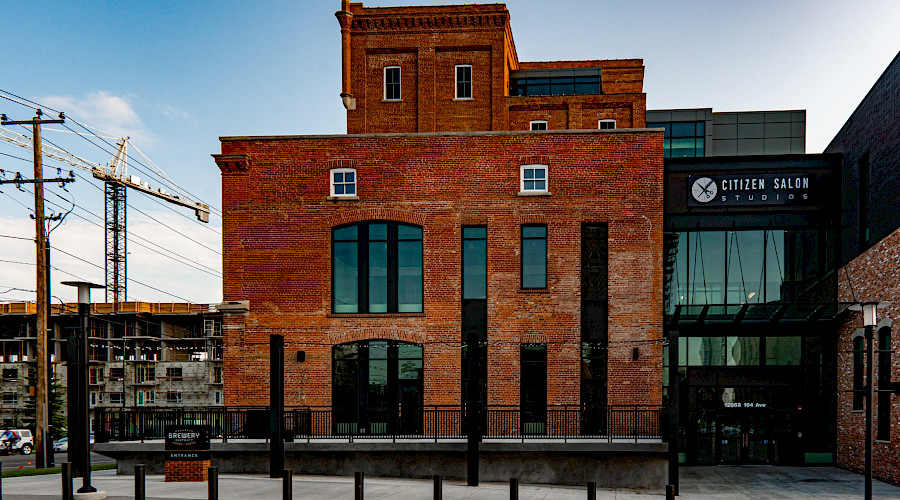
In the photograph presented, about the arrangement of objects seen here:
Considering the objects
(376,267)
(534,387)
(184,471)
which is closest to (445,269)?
(376,267)

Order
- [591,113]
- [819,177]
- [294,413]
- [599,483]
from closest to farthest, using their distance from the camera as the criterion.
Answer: [599,483] → [294,413] → [819,177] → [591,113]

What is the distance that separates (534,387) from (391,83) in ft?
56.1

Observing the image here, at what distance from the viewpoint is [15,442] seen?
43.3 meters

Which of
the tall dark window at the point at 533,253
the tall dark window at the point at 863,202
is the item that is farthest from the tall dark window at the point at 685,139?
the tall dark window at the point at 533,253

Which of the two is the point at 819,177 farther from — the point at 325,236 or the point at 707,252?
the point at 325,236

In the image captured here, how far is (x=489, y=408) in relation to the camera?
72.4ft

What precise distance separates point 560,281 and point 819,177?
9766mm

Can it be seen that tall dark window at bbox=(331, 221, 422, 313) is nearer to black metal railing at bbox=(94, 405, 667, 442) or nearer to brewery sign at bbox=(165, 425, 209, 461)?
black metal railing at bbox=(94, 405, 667, 442)

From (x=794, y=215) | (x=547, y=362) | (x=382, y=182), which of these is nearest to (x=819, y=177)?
(x=794, y=215)

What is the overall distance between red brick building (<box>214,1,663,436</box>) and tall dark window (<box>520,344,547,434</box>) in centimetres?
4

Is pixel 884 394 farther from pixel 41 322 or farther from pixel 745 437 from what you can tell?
pixel 41 322

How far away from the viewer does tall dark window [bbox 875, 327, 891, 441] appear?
21.2 metres

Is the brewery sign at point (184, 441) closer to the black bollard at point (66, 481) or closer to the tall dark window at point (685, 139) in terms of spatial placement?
the black bollard at point (66, 481)

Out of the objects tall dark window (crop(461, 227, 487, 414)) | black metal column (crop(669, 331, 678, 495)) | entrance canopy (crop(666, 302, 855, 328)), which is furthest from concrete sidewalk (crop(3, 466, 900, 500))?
entrance canopy (crop(666, 302, 855, 328))
